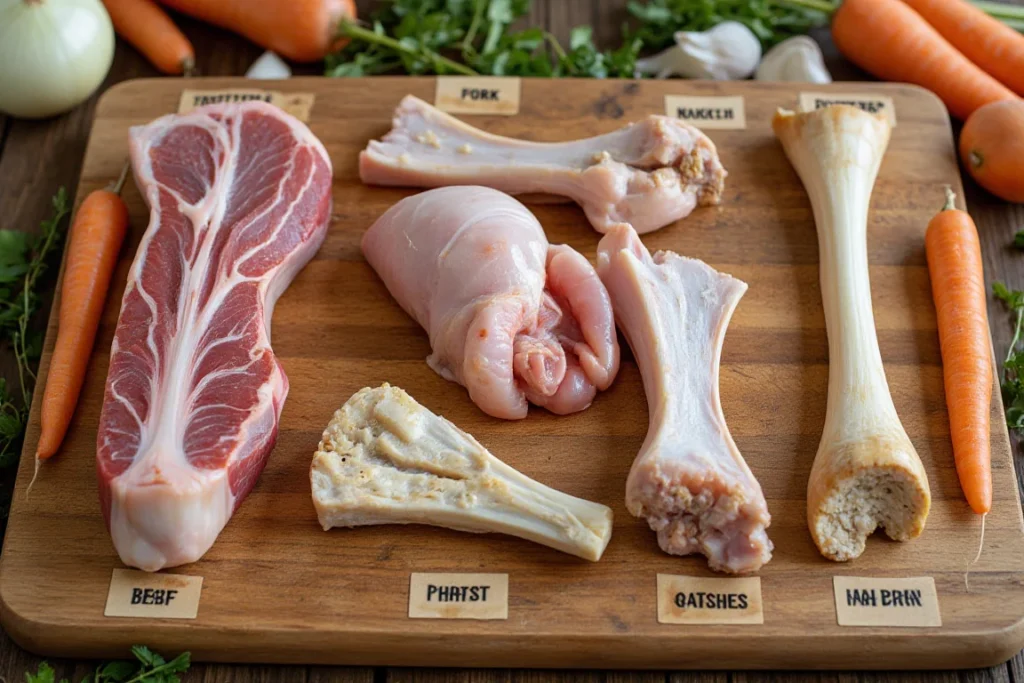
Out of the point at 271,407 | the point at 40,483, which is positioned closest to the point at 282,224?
the point at 271,407

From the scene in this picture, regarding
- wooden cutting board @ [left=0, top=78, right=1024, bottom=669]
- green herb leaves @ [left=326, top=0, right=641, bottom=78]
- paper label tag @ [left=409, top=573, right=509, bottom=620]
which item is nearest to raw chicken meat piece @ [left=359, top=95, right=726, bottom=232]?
wooden cutting board @ [left=0, top=78, right=1024, bottom=669]

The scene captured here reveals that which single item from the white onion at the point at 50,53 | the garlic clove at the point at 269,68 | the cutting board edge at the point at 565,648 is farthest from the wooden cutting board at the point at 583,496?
the garlic clove at the point at 269,68

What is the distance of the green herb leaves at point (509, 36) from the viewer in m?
3.56

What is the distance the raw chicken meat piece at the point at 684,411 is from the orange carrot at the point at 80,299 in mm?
1414

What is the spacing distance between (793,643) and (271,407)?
4.44ft

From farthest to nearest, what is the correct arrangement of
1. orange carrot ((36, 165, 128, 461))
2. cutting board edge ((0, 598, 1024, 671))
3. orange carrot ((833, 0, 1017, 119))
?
orange carrot ((833, 0, 1017, 119)) → orange carrot ((36, 165, 128, 461)) → cutting board edge ((0, 598, 1024, 671))

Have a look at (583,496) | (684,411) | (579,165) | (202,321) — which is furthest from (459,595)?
(579,165)

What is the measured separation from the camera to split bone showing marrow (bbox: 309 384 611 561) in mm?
2367

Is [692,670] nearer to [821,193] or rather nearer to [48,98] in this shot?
[821,193]

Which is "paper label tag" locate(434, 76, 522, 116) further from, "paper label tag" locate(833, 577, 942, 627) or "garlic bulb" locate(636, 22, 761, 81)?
"paper label tag" locate(833, 577, 942, 627)

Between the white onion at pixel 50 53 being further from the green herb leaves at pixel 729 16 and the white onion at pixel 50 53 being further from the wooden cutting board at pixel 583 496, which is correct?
the green herb leaves at pixel 729 16

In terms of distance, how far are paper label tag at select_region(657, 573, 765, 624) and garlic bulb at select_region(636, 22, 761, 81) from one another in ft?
6.31

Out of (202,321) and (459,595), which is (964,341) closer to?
(459,595)

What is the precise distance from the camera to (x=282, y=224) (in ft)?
9.29
